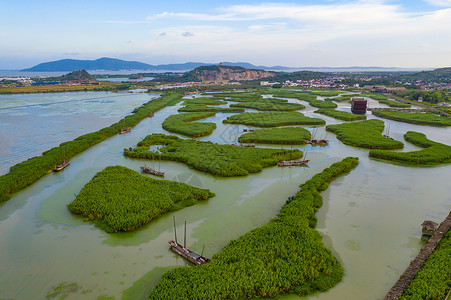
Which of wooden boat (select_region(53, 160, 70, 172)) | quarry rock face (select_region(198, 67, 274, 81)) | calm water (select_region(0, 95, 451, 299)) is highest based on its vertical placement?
quarry rock face (select_region(198, 67, 274, 81))

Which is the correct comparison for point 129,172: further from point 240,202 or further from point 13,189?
point 240,202

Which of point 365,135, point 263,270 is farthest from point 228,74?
point 263,270

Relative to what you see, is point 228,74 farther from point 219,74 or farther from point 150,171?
point 150,171

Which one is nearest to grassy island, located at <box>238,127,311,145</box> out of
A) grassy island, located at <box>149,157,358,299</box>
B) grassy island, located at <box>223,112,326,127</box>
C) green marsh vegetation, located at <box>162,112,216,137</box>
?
grassy island, located at <box>223,112,326,127</box>

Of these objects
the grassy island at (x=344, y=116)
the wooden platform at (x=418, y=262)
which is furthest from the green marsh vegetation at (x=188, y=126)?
the wooden platform at (x=418, y=262)

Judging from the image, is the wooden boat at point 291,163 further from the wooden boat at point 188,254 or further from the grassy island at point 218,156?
the wooden boat at point 188,254

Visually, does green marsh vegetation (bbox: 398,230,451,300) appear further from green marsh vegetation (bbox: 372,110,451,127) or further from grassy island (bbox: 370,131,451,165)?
green marsh vegetation (bbox: 372,110,451,127)
